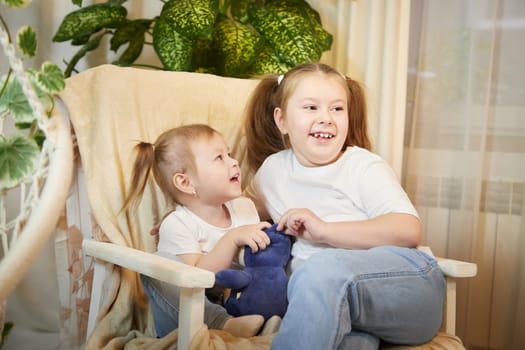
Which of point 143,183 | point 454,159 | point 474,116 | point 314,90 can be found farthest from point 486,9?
point 143,183

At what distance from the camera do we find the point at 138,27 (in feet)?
6.05

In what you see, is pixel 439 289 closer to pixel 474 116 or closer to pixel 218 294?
pixel 218 294

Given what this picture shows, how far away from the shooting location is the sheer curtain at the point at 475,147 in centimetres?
174

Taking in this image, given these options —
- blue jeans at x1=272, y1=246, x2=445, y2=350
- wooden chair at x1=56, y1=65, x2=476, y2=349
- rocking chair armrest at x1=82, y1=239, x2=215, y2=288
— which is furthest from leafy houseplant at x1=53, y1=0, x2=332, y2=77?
blue jeans at x1=272, y1=246, x2=445, y2=350

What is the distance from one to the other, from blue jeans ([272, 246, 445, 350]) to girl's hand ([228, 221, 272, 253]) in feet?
0.69

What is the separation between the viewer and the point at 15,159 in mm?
933

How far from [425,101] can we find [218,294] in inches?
37.2

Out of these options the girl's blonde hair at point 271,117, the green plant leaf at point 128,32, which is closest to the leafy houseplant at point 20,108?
the girl's blonde hair at point 271,117

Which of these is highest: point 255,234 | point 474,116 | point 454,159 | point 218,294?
point 474,116

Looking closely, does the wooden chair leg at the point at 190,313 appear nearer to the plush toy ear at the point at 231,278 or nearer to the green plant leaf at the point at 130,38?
the plush toy ear at the point at 231,278

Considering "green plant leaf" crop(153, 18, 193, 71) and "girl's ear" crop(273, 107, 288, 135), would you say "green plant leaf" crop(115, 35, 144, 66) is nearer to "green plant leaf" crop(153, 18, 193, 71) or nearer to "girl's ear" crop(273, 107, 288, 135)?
"green plant leaf" crop(153, 18, 193, 71)

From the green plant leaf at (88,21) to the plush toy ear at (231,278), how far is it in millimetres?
916

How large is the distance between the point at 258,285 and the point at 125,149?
1.55 ft

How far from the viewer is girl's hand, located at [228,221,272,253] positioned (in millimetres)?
1242
